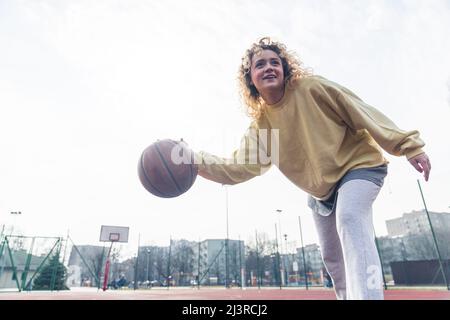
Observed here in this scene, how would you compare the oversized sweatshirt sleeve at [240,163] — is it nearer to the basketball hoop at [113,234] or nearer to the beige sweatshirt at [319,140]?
the beige sweatshirt at [319,140]

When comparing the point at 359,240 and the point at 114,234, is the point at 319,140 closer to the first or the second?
the point at 359,240

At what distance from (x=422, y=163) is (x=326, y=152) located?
1.69ft

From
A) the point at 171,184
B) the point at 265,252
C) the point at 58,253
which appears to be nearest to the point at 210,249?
the point at 265,252

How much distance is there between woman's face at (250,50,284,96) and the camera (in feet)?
7.20

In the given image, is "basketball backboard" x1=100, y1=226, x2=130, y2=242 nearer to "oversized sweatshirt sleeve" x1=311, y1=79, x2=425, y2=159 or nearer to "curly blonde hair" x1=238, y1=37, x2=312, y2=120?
"curly blonde hair" x1=238, y1=37, x2=312, y2=120

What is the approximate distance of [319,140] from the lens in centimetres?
195

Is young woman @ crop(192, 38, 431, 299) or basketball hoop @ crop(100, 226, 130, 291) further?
basketball hoop @ crop(100, 226, 130, 291)

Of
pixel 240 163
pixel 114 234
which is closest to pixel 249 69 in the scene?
pixel 240 163

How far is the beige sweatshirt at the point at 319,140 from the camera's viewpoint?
1806mm

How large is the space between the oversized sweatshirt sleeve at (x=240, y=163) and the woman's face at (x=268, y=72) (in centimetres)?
39

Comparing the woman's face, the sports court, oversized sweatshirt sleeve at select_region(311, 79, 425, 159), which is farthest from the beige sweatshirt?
the sports court
